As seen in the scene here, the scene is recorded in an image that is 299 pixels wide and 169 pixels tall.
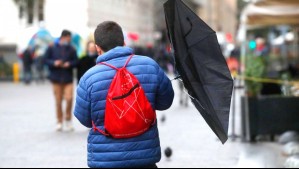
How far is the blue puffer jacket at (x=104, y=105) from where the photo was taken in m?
5.08

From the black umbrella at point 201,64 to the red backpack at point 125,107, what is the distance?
44 cm

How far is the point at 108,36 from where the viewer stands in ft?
17.1

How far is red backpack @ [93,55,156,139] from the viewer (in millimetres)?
5051

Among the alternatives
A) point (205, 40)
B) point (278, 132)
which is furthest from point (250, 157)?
point (205, 40)

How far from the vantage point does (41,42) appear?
122ft

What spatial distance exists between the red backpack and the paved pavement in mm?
4471

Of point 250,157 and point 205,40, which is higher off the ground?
point 205,40

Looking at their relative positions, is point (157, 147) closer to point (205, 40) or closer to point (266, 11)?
point (205, 40)

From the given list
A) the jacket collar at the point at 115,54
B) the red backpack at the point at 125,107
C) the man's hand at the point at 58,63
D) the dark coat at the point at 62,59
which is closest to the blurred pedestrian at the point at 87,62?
the dark coat at the point at 62,59

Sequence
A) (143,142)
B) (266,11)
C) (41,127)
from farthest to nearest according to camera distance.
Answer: (41,127) → (266,11) → (143,142)

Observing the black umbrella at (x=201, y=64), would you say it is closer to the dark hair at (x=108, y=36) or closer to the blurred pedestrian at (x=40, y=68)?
the dark hair at (x=108, y=36)

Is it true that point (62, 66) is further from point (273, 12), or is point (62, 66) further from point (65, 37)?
point (273, 12)

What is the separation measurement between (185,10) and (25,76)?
32.3 m

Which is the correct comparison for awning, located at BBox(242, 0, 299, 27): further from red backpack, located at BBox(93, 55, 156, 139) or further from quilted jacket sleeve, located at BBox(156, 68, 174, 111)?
red backpack, located at BBox(93, 55, 156, 139)
